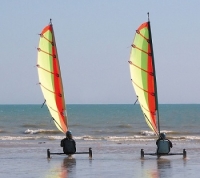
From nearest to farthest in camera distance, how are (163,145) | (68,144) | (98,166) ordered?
(98,166) → (163,145) → (68,144)

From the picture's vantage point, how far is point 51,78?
27125mm

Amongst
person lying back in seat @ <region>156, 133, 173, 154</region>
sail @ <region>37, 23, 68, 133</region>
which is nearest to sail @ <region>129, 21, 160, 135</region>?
person lying back in seat @ <region>156, 133, 173, 154</region>

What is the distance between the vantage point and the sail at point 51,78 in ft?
88.2

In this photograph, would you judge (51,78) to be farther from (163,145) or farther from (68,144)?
(163,145)

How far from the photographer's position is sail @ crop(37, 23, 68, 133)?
26875 mm

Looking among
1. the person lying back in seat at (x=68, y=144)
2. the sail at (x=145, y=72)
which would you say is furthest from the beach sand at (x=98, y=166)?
the sail at (x=145, y=72)

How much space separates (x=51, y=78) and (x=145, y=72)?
3.93 meters

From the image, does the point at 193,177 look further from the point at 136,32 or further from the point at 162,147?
the point at 136,32

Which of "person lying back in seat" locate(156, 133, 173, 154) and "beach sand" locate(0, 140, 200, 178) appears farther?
"person lying back in seat" locate(156, 133, 173, 154)

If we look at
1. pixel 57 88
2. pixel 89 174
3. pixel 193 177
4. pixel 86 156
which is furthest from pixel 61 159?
pixel 193 177

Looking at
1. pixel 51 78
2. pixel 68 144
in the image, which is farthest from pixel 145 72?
pixel 68 144

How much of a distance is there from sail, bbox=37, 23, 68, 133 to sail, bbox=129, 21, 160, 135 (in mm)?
3187

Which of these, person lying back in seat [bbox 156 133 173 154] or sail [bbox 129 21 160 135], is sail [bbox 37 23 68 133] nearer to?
sail [bbox 129 21 160 135]

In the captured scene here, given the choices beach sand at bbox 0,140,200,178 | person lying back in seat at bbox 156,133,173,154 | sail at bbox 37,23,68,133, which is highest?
sail at bbox 37,23,68,133
